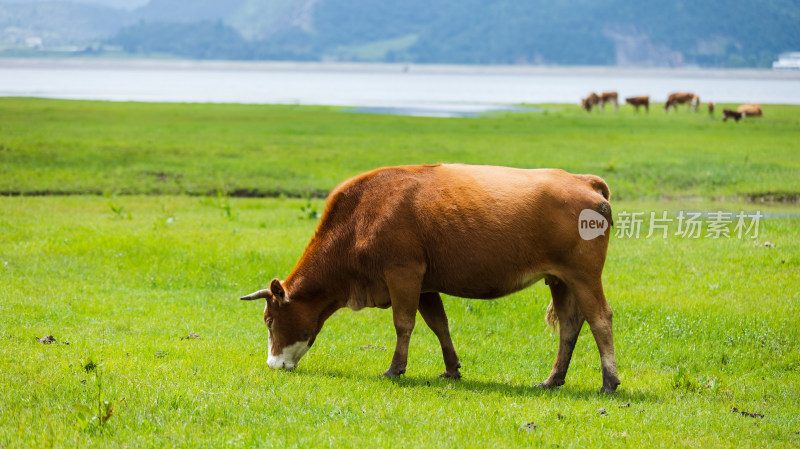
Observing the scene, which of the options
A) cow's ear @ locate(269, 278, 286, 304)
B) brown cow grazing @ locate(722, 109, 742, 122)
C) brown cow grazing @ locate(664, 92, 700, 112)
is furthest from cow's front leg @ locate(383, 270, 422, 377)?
brown cow grazing @ locate(664, 92, 700, 112)

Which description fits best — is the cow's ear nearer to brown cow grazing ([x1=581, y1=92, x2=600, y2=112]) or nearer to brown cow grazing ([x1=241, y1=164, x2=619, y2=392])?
brown cow grazing ([x1=241, y1=164, x2=619, y2=392])

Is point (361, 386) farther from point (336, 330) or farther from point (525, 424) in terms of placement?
point (336, 330)

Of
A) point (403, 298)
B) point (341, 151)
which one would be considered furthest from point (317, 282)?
point (341, 151)

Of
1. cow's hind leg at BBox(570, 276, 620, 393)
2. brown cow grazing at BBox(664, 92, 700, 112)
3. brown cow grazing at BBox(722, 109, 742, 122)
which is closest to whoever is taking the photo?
Result: cow's hind leg at BBox(570, 276, 620, 393)

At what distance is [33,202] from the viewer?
26.5 meters

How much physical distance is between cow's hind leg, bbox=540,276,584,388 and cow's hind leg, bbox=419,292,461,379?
1070mm

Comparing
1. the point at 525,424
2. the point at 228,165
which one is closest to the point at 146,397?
the point at 525,424

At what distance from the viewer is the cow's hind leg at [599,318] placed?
956 centimetres

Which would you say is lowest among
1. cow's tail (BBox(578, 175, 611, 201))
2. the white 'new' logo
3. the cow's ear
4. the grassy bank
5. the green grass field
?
the grassy bank

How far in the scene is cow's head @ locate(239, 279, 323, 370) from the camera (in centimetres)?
1041

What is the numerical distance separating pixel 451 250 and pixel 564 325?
171cm

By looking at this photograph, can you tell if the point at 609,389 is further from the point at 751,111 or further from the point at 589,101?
the point at 589,101

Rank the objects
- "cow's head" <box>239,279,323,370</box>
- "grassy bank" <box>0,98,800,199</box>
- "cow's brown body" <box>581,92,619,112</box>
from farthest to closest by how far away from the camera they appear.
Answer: "cow's brown body" <box>581,92,619,112</box> < "grassy bank" <box>0,98,800,199</box> < "cow's head" <box>239,279,323,370</box>

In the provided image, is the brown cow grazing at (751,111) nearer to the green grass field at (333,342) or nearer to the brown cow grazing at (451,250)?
the green grass field at (333,342)
